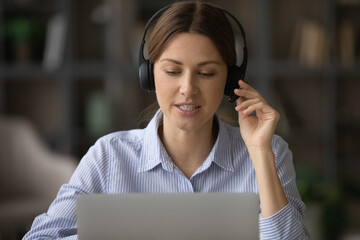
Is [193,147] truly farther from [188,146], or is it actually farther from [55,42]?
[55,42]

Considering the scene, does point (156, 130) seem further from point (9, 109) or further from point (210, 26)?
point (9, 109)

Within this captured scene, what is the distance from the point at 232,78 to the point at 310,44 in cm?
311

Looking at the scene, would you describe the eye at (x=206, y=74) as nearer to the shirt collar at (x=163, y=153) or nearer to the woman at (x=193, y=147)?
the woman at (x=193, y=147)

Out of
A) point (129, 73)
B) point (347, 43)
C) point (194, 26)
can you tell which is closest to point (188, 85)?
point (194, 26)

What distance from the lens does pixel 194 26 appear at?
4.57 ft

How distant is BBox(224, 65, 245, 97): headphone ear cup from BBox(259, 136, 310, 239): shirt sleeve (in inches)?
7.9

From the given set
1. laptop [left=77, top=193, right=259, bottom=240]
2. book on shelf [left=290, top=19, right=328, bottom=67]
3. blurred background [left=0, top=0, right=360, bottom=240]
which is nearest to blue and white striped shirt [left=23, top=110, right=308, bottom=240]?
Answer: laptop [left=77, top=193, right=259, bottom=240]

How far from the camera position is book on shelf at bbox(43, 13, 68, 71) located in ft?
13.9

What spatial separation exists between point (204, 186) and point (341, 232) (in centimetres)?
201

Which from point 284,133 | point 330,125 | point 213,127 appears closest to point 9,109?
point 284,133

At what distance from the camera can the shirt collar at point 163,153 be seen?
1487mm

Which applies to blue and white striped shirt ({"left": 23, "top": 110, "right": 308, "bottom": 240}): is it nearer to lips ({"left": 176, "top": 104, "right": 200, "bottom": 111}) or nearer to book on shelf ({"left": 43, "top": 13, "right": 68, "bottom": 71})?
lips ({"left": 176, "top": 104, "right": 200, "bottom": 111})

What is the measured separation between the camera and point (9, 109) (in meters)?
4.40

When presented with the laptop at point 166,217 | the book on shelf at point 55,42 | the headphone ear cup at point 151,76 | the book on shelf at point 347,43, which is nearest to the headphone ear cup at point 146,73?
the headphone ear cup at point 151,76
